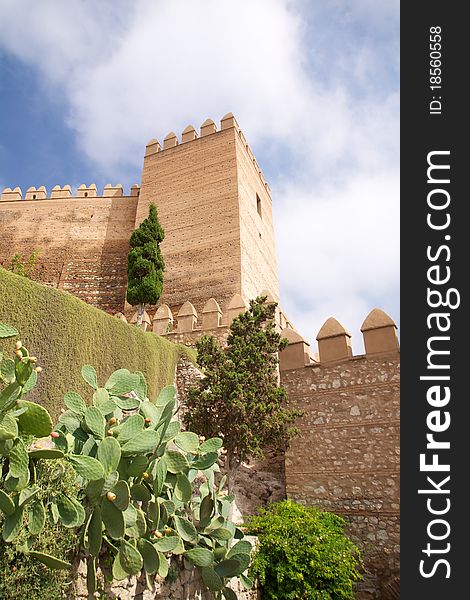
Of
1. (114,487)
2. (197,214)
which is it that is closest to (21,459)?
(114,487)

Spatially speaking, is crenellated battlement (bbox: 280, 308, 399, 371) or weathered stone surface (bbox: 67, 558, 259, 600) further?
crenellated battlement (bbox: 280, 308, 399, 371)

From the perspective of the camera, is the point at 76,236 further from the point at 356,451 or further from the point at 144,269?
the point at 356,451

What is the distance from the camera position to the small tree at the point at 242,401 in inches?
244

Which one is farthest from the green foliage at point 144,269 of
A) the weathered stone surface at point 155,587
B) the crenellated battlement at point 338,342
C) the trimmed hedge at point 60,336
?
the weathered stone surface at point 155,587

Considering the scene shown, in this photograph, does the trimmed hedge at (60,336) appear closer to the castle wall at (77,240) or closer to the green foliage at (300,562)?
the green foliage at (300,562)

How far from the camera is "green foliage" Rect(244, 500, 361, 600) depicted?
4.72 meters

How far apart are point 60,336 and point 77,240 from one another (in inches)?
620

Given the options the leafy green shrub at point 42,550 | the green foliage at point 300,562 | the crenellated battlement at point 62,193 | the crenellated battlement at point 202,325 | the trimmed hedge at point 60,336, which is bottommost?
the green foliage at point 300,562

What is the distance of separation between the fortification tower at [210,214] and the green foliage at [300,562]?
9401 mm

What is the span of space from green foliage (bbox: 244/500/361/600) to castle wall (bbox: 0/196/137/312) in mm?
14158

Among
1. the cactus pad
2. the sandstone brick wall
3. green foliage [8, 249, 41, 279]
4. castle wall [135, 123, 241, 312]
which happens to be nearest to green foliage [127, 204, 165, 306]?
castle wall [135, 123, 241, 312]

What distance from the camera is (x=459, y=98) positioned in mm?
3717

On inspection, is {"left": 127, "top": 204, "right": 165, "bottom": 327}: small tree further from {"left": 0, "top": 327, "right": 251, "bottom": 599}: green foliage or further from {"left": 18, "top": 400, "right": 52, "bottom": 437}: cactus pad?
{"left": 18, "top": 400, "right": 52, "bottom": 437}: cactus pad

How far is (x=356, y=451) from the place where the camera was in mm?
6367
